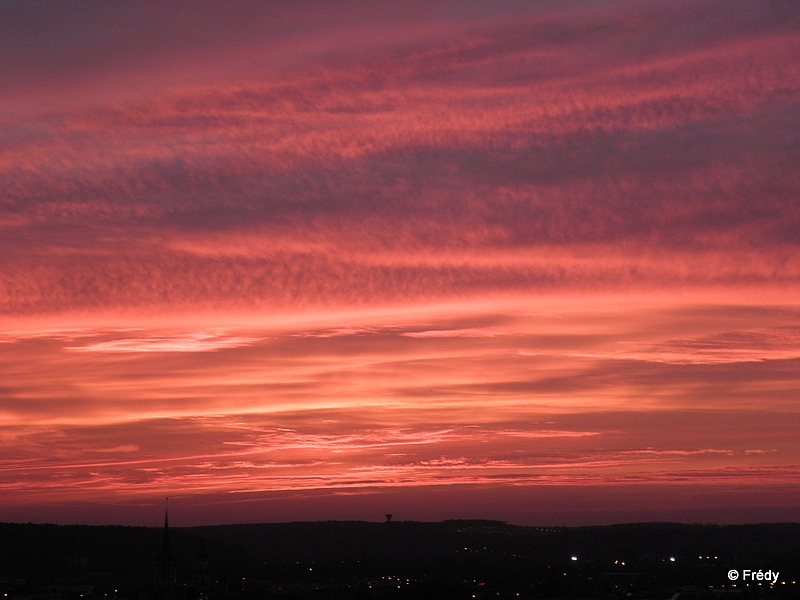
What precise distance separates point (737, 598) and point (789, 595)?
27.8 ft

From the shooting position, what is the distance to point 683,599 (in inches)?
7869

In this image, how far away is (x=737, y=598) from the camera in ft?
652

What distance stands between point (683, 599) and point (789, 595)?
17.0m

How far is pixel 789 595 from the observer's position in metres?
195

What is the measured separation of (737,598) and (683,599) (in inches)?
347
